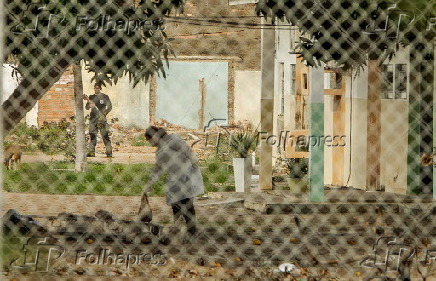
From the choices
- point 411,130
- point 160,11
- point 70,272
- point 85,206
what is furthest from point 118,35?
point 411,130

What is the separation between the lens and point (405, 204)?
1043 cm

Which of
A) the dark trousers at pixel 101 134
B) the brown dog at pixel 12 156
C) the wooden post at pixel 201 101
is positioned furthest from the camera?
the wooden post at pixel 201 101

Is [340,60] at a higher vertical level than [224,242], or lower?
higher

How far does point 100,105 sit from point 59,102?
3.65 m

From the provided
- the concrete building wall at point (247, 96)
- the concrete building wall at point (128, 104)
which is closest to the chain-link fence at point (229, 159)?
the concrete building wall at point (128, 104)

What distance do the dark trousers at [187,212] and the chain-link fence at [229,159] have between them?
0.04ft

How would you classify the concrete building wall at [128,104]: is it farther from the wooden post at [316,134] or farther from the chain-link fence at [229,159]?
the wooden post at [316,134]

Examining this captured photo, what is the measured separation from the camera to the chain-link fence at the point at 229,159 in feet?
23.5

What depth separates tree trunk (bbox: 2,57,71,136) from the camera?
7.47m

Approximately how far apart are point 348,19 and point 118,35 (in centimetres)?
178

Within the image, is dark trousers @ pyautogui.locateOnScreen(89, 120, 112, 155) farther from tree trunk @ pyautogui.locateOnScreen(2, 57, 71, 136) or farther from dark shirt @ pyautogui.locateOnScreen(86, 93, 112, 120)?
tree trunk @ pyautogui.locateOnScreen(2, 57, 71, 136)

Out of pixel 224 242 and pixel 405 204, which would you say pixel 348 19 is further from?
pixel 405 204

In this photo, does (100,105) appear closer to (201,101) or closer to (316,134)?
(201,101)

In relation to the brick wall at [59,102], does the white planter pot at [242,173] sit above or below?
below
